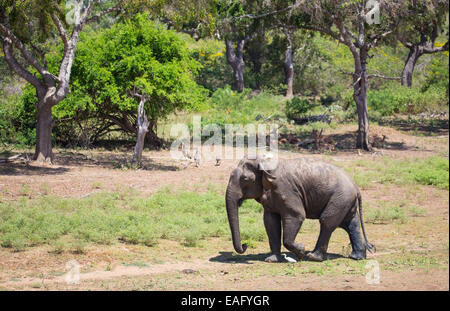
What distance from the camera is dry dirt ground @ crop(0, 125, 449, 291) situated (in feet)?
23.3

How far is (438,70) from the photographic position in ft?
99.6

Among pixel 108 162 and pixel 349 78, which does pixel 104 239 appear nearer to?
pixel 108 162

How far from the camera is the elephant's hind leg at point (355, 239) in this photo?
886cm

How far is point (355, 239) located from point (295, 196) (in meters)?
1.21

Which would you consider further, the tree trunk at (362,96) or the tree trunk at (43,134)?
the tree trunk at (362,96)

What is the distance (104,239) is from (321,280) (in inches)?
161

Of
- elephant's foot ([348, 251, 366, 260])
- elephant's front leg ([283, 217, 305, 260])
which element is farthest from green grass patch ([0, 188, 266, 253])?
elephant's foot ([348, 251, 366, 260])

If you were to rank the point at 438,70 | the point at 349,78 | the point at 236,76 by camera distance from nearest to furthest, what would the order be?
the point at 438,70
the point at 236,76
the point at 349,78

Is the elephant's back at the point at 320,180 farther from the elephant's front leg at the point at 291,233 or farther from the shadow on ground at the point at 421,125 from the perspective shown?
the shadow on ground at the point at 421,125

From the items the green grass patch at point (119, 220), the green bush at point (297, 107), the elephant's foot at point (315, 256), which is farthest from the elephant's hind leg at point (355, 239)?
the green bush at point (297, 107)

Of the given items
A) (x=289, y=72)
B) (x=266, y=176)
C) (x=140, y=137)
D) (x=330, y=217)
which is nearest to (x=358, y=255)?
(x=330, y=217)

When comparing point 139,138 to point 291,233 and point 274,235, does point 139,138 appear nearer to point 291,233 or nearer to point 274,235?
point 274,235

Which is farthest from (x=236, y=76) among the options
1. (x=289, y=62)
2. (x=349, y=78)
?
(x=349, y=78)

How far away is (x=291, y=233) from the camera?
8.60 meters
